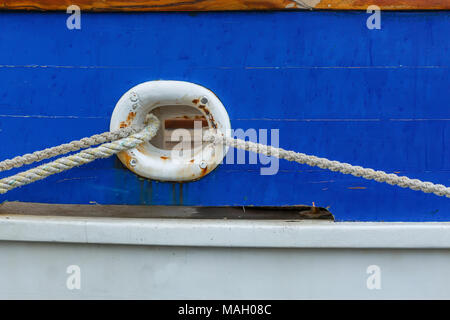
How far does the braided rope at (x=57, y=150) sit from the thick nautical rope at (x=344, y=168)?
1.35 feet

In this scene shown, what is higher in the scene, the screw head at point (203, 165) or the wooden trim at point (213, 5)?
the wooden trim at point (213, 5)

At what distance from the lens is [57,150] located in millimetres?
1408

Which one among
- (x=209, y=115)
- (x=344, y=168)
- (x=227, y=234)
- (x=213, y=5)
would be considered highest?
(x=213, y=5)

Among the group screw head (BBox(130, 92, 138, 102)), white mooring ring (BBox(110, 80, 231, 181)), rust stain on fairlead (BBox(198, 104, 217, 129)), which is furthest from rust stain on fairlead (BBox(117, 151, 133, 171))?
rust stain on fairlead (BBox(198, 104, 217, 129))

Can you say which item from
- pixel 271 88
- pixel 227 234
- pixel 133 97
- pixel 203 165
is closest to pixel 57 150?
pixel 133 97

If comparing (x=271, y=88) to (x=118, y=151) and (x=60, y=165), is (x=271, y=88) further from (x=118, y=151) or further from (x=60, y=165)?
(x=60, y=165)

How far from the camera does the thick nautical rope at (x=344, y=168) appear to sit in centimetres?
135

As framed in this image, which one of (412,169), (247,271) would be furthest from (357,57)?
(247,271)

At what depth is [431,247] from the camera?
4.44ft

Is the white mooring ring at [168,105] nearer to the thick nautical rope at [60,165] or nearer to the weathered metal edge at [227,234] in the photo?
the thick nautical rope at [60,165]

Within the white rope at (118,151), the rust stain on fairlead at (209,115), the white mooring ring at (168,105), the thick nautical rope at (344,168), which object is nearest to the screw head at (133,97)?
the white mooring ring at (168,105)

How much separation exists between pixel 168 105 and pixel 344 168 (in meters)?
0.63

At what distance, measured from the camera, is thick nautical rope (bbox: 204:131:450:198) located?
53.1 inches

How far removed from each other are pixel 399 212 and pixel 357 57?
0.55 metres
